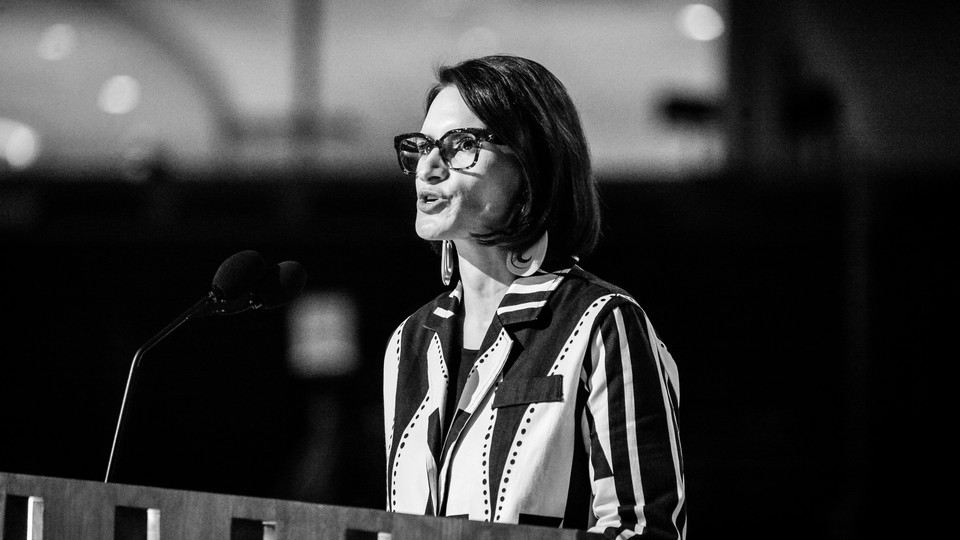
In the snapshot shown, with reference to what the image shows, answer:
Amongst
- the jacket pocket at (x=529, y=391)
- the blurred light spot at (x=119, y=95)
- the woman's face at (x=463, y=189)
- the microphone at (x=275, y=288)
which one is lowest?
the jacket pocket at (x=529, y=391)

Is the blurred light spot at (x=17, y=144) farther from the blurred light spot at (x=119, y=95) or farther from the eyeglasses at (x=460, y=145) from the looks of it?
the eyeglasses at (x=460, y=145)

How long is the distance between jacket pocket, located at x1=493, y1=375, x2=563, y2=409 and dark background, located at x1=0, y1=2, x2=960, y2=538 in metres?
3.40

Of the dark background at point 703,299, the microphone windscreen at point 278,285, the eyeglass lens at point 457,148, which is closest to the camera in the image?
the eyeglass lens at point 457,148

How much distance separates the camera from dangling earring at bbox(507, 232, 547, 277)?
1530mm

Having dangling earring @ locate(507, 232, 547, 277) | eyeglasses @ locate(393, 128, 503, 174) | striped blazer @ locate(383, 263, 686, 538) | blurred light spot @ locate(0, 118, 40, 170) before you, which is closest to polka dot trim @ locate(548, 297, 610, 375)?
striped blazer @ locate(383, 263, 686, 538)

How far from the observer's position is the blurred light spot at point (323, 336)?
5.41 meters

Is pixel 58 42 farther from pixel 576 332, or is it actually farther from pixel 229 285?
pixel 576 332

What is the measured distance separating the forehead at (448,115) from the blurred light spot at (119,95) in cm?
474

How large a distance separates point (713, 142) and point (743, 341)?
123 cm

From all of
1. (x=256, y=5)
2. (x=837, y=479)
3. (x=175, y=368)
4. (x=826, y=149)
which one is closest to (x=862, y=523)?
(x=837, y=479)

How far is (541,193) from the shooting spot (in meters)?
1.51

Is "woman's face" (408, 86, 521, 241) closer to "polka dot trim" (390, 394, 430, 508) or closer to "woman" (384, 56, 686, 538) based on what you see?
"woman" (384, 56, 686, 538)

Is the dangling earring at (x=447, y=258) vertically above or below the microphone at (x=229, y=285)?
above

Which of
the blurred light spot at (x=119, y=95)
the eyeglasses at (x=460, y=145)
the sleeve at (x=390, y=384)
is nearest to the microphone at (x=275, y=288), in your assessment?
the sleeve at (x=390, y=384)
